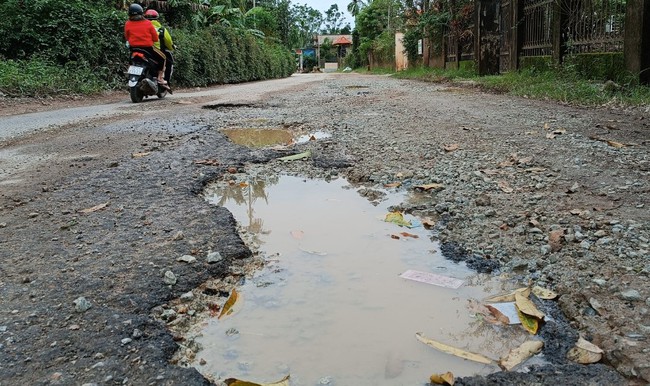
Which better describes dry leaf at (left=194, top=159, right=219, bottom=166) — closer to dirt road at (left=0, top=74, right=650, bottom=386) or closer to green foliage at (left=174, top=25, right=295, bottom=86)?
dirt road at (left=0, top=74, right=650, bottom=386)

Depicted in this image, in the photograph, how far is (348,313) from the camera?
1659 millimetres

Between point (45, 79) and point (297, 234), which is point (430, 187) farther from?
point (45, 79)

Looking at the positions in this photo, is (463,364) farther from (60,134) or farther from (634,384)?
(60,134)

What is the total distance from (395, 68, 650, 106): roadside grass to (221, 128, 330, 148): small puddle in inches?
131

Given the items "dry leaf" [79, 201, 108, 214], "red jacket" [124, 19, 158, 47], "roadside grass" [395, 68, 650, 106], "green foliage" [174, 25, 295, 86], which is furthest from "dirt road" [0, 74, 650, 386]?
"green foliage" [174, 25, 295, 86]

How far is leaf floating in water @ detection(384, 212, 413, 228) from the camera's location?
2.49 m

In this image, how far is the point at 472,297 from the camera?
1.76 meters

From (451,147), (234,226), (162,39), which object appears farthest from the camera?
(162,39)

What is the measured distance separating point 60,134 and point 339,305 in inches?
170

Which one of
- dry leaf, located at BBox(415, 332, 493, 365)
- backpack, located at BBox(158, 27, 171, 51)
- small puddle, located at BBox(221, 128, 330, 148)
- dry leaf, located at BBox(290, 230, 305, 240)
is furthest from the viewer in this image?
backpack, located at BBox(158, 27, 171, 51)

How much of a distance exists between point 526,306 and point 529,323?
89 millimetres

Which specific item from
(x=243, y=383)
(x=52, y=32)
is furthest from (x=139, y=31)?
(x=243, y=383)

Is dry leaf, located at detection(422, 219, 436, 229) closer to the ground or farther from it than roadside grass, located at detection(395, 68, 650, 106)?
closer to the ground

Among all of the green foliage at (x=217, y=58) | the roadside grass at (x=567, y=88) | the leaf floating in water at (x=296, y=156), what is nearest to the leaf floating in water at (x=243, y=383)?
the leaf floating in water at (x=296, y=156)
